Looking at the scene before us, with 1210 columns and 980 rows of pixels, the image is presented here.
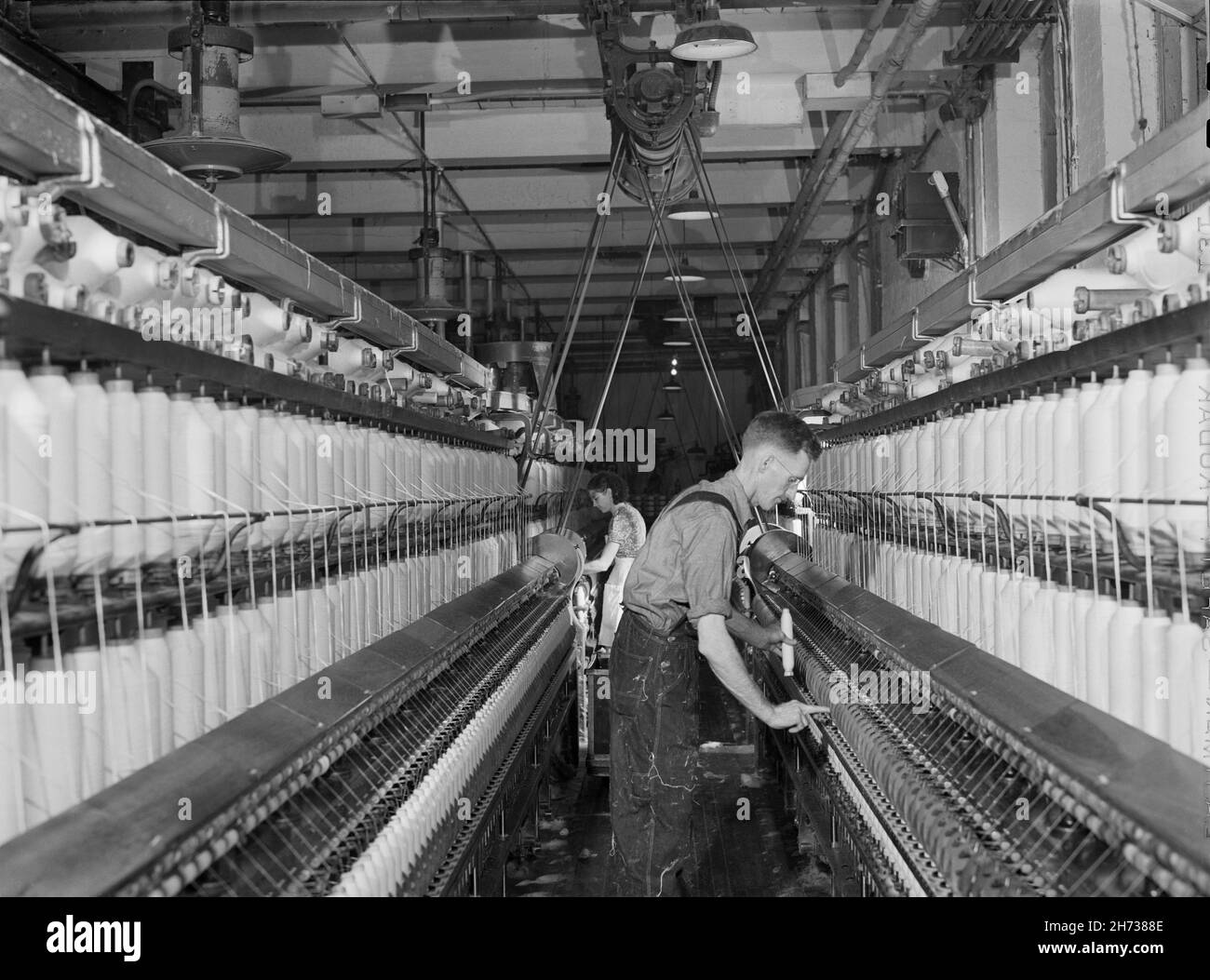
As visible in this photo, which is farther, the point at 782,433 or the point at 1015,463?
the point at 782,433

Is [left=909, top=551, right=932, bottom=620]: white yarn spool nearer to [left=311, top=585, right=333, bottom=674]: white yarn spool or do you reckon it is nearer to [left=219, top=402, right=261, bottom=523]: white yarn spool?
[left=311, top=585, right=333, bottom=674]: white yarn spool

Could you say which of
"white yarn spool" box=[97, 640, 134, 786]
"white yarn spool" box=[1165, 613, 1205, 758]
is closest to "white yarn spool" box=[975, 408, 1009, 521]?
"white yarn spool" box=[1165, 613, 1205, 758]

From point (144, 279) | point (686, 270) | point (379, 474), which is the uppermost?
point (686, 270)

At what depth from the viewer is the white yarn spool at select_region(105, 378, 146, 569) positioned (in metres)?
2.09

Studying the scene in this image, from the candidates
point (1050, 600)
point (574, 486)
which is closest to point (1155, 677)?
point (1050, 600)

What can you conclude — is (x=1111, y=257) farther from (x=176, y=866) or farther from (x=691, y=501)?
(x=176, y=866)

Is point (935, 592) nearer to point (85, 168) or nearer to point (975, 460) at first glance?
point (975, 460)

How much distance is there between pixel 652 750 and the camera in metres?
3.90

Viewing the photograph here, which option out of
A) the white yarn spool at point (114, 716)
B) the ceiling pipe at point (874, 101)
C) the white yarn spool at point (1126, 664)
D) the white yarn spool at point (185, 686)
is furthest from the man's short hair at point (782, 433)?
the ceiling pipe at point (874, 101)

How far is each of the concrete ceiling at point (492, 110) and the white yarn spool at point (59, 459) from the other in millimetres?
4270

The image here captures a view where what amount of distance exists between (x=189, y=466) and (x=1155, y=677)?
1.80m

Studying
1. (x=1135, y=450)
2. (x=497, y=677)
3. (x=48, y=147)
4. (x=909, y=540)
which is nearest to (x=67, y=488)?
(x=48, y=147)

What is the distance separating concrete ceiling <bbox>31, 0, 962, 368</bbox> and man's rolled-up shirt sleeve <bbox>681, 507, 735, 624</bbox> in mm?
3030
